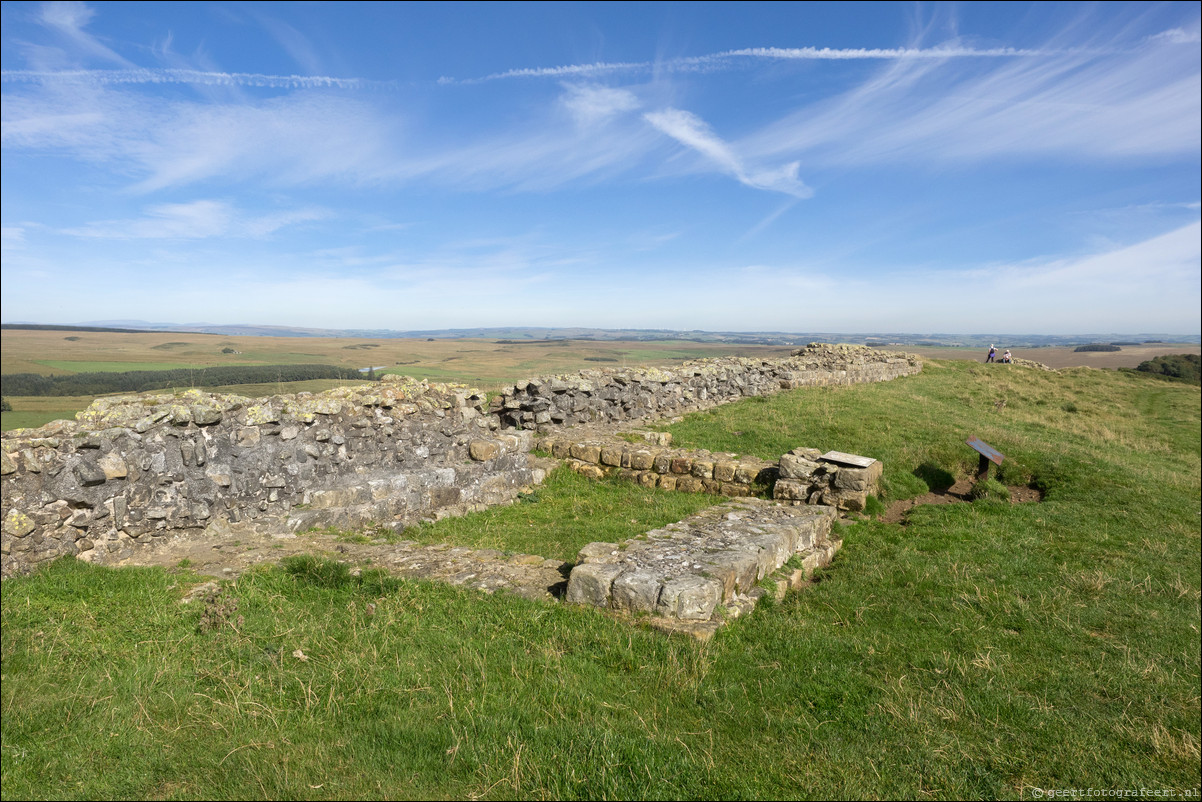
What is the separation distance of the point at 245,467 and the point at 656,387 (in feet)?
41.1

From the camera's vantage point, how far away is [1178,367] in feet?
124

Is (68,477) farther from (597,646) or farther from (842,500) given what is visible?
(842,500)

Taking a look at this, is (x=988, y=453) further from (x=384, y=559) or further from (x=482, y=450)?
(x=384, y=559)

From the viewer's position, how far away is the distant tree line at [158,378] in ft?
20.7

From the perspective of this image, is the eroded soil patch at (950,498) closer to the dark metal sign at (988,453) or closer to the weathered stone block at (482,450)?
the dark metal sign at (988,453)

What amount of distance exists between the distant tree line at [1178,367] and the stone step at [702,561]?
41278 millimetres

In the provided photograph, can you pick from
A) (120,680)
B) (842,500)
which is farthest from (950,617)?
(120,680)

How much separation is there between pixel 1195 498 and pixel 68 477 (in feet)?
61.3

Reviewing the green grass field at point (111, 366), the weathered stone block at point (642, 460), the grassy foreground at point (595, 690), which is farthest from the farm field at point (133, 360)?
the weathered stone block at point (642, 460)

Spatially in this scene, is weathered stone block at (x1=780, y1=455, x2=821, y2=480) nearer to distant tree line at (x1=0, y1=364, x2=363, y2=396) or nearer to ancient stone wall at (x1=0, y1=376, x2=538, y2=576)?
ancient stone wall at (x1=0, y1=376, x2=538, y2=576)

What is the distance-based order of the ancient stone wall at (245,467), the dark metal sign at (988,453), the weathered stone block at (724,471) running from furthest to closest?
1. the dark metal sign at (988,453)
2. the weathered stone block at (724,471)
3. the ancient stone wall at (245,467)

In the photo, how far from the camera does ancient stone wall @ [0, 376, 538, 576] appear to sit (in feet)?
19.5

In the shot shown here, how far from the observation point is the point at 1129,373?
36469 mm

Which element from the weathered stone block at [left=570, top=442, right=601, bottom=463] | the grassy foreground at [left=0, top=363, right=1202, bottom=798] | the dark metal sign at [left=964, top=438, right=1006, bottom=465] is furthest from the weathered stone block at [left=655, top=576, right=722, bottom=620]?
the dark metal sign at [left=964, top=438, right=1006, bottom=465]
